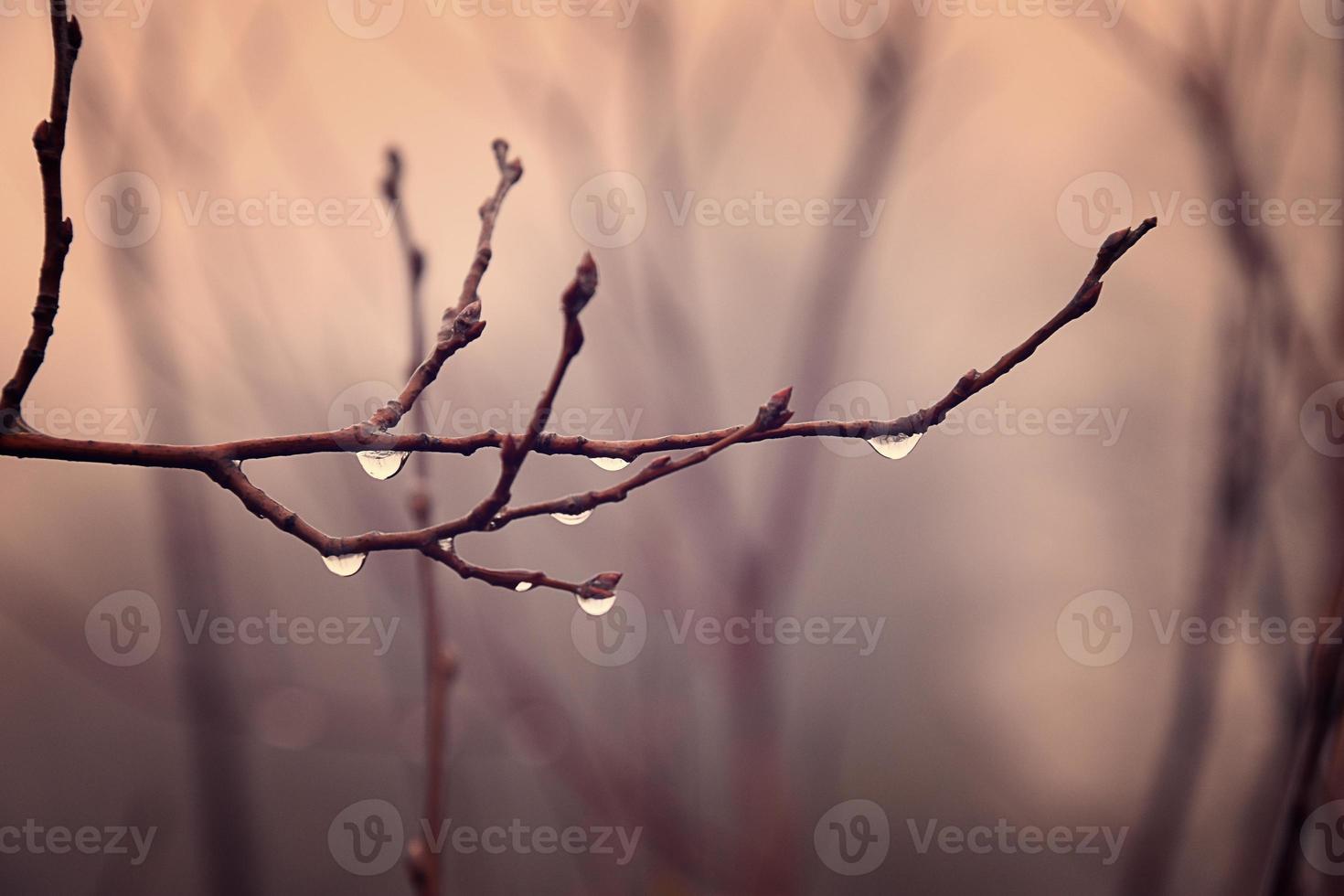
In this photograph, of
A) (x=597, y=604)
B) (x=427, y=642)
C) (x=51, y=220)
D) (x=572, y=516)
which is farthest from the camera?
(x=427, y=642)

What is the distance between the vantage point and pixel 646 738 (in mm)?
2318

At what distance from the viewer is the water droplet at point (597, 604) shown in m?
0.99

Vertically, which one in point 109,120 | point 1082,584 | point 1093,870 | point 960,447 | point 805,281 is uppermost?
point 109,120

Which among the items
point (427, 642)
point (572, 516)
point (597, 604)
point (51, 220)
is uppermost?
point (51, 220)

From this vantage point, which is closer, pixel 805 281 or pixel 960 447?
pixel 805 281

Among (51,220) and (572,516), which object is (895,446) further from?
(51,220)

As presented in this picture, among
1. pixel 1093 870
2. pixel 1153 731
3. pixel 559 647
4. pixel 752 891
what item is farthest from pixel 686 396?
pixel 1093 870

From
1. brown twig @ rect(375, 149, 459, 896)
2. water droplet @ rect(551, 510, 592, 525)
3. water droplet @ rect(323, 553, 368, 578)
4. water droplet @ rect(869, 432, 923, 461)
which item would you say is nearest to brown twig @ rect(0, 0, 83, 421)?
water droplet @ rect(323, 553, 368, 578)

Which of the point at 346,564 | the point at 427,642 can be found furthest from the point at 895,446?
the point at 427,642

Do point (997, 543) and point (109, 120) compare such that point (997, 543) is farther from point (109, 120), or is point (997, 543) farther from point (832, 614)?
point (109, 120)

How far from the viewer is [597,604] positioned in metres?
1.02

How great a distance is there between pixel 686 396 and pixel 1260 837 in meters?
2.20

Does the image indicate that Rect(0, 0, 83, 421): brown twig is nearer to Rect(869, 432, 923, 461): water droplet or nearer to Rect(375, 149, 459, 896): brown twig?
Rect(375, 149, 459, 896): brown twig

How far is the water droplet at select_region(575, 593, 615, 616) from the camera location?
985mm
